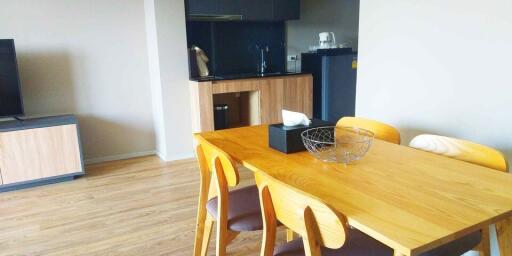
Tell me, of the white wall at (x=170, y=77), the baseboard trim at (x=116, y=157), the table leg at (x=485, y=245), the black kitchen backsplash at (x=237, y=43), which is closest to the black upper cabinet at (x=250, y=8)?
the white wall at (x=170, y=77)

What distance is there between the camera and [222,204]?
1635mm

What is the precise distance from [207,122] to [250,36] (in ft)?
4.32

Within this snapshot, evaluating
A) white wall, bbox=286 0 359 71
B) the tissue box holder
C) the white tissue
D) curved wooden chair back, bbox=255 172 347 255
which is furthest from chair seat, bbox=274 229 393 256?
white wall, bbox=286 0 359 71

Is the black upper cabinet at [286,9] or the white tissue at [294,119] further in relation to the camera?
the black upper cabinet at [286,9]

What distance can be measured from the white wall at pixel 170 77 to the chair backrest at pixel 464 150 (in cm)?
276

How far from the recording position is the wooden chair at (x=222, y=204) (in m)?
1.60

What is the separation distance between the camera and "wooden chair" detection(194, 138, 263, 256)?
160 centimetres

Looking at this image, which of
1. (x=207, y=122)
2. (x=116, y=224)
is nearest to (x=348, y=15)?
(x=207, y=122)

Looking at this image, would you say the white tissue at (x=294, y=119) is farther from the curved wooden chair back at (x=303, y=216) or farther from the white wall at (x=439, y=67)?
the white wall at (x=439, y=67)

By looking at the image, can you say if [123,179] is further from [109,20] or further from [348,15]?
[348,15]

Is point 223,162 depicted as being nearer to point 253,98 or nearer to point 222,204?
point 222,204

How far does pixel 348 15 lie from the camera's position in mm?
5281

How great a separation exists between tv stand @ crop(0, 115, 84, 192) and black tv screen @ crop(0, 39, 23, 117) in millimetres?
133

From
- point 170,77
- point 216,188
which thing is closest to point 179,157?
point 170,77
